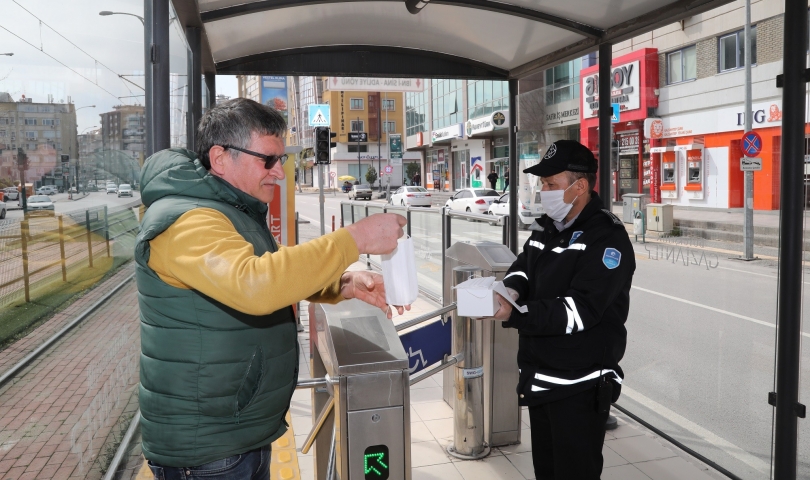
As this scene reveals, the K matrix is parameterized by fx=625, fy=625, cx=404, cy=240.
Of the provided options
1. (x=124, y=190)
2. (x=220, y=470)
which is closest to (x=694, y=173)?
(x=124, y=190)

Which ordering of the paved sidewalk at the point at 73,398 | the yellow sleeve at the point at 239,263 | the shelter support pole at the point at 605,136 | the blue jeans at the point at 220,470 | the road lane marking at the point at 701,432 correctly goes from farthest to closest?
the shelter support pole at the point at 605,136
the road lane marking at the point at 701,432
the paved sidewalk at the point at 73,398
the blue jeans at the point at 220,470
the yellow sleeve at the point at 239,263

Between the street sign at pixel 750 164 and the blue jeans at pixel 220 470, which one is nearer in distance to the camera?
the blue jeans at pixel 220 470

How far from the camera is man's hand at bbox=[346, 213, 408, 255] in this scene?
159 centimetres

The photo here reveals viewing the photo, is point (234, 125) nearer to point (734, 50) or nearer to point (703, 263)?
point (734, 50)

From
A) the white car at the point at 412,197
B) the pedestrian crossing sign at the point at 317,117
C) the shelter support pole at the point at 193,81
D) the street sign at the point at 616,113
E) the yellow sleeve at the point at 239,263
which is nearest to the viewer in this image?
the yellow sleeve at the point at 239,263

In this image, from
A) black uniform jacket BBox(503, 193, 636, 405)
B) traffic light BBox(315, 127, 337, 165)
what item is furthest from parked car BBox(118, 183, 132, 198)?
traffic light BBox(315, 127, 337, 165)

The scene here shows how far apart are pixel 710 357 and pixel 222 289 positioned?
3.92 metres

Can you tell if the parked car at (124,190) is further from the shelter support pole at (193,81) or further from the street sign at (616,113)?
the street sign at (616,113)

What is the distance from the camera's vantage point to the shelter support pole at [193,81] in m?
4.20

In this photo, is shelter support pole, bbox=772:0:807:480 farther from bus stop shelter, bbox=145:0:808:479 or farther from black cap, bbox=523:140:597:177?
black cap, bbox=523:140:597:177

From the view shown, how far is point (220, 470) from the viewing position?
1.69 meters

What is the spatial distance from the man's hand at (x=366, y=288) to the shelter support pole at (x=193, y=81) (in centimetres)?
252

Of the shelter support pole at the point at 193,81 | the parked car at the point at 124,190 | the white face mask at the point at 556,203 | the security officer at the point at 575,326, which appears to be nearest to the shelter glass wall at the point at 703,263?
the white face mask at the point at 556,203

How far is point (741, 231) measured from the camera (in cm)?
357
